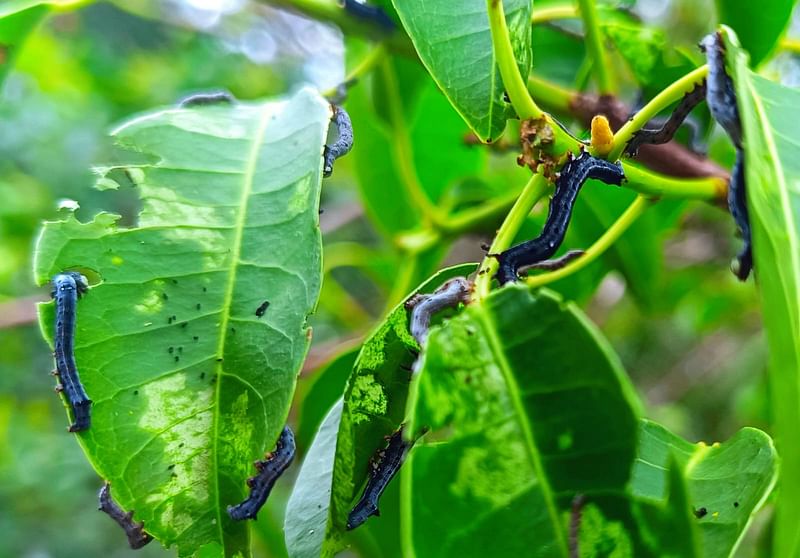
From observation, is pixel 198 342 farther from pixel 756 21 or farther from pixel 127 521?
pixel 756 21

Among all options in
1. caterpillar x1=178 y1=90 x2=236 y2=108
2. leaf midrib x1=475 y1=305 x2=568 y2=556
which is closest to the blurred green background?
caterpillar x1=178 y1=90 x2=236 y2=108

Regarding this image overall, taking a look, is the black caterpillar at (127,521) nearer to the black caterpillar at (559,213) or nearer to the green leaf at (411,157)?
the black caterpillar at (559,213)

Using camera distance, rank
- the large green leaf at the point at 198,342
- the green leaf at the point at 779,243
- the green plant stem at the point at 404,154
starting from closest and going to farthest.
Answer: the green leaf at the point at 779,243 → the large green leaf at the point at 198,342 → the green plant stem at the point at 404,154

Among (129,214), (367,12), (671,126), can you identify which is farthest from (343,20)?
(129,214)

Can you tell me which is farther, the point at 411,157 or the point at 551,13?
the point at 411,157

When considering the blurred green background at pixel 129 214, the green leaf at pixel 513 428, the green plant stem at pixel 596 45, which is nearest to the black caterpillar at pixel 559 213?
the green leaf at pixel 513 428

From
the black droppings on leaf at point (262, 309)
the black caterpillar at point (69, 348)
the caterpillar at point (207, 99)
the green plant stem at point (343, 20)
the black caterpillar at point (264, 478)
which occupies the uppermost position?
the green plant stem at point (343, 20)
